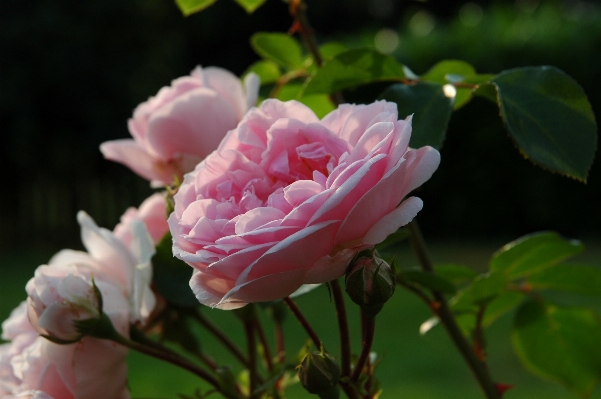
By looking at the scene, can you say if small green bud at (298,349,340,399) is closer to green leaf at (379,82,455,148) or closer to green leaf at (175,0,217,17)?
green leaf at (379,82,455,148)

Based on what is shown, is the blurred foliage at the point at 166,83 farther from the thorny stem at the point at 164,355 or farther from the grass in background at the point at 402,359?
the thorny stem at the point at 164,355

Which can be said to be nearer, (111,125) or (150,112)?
(150,112)

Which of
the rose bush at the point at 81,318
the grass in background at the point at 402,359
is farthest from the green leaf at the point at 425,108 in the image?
the grass in background at the point at 402,359

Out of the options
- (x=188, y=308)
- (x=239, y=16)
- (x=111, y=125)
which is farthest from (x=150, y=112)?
(x=239, y=16)

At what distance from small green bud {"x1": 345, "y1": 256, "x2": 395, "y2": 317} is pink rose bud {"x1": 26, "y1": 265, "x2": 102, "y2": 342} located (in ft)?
0.50

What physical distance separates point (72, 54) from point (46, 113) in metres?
0.53

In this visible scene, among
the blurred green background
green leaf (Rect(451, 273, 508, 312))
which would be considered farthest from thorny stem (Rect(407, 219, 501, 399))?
the blurred green background

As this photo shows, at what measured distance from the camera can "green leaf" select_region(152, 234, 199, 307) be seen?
430 millimetres

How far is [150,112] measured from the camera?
0.45 m

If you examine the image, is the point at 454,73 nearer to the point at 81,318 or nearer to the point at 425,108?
the point at 425,108

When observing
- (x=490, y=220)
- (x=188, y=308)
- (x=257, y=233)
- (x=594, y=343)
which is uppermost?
(x=257, y=233)

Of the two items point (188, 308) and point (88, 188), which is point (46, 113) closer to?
point (88, 188)

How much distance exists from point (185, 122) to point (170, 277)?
0.09 metres

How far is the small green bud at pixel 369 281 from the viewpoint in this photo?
28cm
